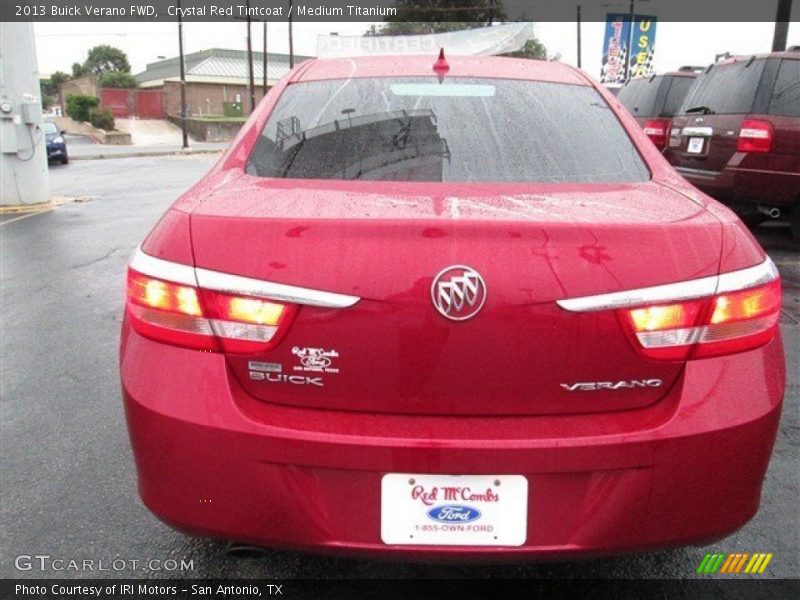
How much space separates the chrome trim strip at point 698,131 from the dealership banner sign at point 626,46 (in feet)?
71.7

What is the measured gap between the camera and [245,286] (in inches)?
67.2

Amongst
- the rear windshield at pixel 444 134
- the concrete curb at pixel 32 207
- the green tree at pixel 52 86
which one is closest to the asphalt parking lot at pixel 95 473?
the rear windshield at pixel 444 134

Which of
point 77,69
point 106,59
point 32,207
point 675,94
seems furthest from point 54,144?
point 106,59

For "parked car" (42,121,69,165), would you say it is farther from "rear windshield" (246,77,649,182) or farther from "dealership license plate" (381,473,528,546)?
"dealership license plate" (381,473,528,546)

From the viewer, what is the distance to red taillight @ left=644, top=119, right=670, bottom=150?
31.4ft

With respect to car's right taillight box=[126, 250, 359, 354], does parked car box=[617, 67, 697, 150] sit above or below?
above

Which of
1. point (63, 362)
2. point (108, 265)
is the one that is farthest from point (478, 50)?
point (63, 362)

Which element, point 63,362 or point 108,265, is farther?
point 108,265

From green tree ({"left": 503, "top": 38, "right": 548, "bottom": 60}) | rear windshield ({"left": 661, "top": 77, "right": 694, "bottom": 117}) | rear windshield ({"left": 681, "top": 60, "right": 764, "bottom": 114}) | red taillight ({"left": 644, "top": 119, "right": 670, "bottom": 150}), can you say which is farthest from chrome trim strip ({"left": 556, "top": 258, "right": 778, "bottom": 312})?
green tree ({"left": 503, "top": 38, "right": 548, "bottom": 60})

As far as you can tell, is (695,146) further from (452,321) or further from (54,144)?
(54,144)

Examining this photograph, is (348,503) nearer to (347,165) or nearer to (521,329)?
(521,329)

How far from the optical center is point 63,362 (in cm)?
436

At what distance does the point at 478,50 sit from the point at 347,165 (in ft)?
73.1

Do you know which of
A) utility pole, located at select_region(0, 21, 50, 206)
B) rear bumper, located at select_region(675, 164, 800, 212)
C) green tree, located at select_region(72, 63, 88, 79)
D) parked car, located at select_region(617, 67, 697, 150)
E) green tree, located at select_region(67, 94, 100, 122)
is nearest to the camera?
rear bumper, located at select_region(675, 164, 800, 212)
